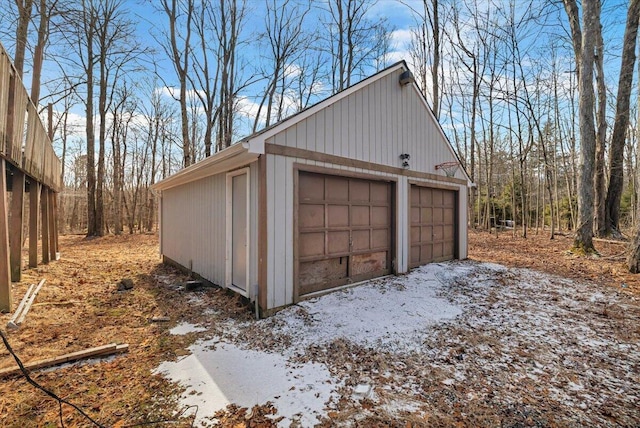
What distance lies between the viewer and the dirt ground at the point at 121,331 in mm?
2426

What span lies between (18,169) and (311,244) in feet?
19.2

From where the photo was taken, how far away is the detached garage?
4473 mm

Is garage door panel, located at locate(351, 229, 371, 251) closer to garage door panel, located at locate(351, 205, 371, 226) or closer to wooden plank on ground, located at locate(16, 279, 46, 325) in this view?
garage door panel, located at locate(351, 205, 371, 226)

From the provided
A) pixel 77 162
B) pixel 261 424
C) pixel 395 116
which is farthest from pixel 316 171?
pixel 77 162

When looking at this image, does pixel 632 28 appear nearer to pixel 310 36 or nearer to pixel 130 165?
pixel 310 36

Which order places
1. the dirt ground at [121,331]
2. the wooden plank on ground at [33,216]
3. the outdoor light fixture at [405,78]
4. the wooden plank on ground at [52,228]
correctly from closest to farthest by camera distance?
the dirt ground at [121,331] → the outdoor light fixture at [405,78] → the wooden plank on ground at [33,216] → the wooden plank on ground at [52,228]

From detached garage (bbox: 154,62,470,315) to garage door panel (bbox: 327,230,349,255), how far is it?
2 cm

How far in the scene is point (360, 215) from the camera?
5812 mm

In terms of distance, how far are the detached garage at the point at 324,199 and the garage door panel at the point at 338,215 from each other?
2cm

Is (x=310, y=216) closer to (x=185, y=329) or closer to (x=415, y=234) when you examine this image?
(x=185, y=329)

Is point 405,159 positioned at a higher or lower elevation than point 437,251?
higher

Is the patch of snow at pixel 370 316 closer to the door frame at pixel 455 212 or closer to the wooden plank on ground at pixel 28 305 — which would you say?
the door frame at pixel 455 212

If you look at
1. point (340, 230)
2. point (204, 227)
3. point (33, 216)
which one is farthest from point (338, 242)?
point (33, 216)

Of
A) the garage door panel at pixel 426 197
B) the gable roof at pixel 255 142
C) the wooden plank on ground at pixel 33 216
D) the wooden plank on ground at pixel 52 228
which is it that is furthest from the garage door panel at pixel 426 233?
the wooden plank on ground at pixel 52 228
